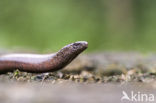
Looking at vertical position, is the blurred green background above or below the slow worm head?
above

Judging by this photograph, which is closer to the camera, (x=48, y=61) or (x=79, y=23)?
(x=48, y=61)

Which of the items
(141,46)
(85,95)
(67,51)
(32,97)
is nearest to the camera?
(32,97)

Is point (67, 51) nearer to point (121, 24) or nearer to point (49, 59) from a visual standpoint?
point (49, 59)

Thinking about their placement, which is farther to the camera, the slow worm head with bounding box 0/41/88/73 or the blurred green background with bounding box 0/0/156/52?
the blurred green background with bounding box 0/0/156/52

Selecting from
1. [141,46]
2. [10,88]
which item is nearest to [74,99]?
[10,88]

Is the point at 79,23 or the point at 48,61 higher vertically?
the point at 79,23
